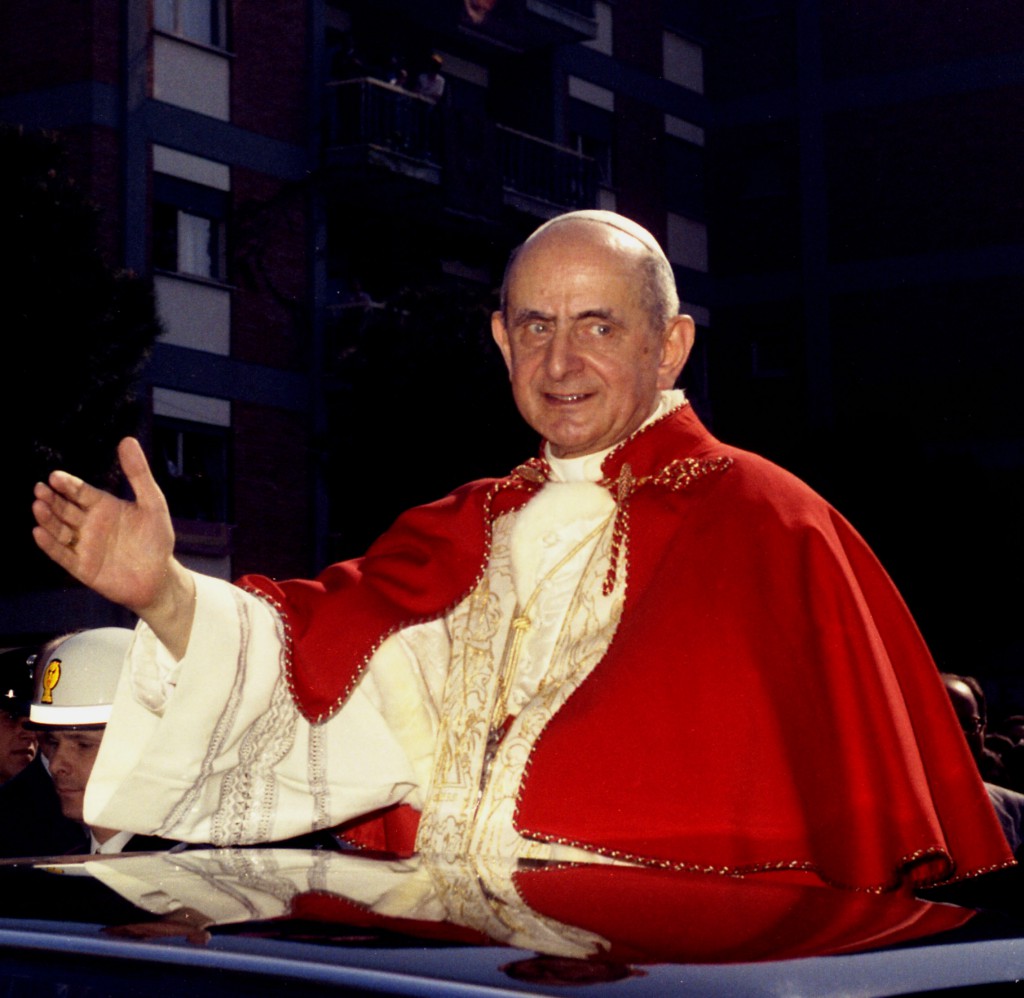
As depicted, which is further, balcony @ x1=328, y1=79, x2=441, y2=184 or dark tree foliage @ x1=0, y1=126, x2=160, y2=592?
balcony @ x1=328, y1=79, x2=441, y2=184

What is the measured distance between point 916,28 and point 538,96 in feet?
17.2

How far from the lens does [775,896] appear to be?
2404mm

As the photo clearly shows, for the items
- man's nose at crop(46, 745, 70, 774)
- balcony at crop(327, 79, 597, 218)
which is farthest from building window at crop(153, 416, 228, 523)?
man's nose at crop(46, 745, 70, 774)

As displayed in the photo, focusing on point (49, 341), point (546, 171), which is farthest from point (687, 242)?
point (49, 341)

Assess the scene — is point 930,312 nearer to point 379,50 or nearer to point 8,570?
point 379,50

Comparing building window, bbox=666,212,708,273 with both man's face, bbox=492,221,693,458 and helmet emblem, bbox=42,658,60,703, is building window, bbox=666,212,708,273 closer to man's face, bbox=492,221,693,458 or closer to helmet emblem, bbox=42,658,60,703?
helmet emblem, bbox=42,658,60,703

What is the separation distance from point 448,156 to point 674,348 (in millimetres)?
19348

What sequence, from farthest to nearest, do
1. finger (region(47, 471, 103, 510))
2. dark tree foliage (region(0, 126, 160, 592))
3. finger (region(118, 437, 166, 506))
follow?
dark tree foliage (region(0, 126, 160, 592)), finger (region(47, 471, 103, 510)), finger (region(118, 437, 166, 506))

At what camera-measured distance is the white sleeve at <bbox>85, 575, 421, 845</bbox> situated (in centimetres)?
364

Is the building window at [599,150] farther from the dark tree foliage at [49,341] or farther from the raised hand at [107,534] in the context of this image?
the raised hand at [107,534]

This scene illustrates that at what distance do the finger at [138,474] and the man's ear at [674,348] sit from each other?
1.06 metres

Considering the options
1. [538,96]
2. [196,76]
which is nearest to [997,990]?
[196,76]

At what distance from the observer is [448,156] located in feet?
75.5

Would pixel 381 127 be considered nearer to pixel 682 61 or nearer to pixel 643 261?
pixel 682 61
